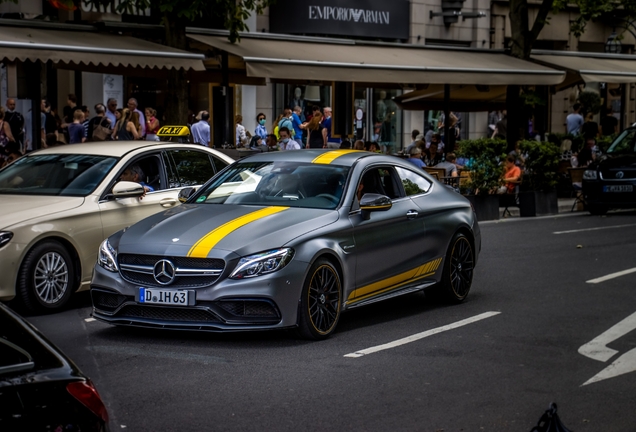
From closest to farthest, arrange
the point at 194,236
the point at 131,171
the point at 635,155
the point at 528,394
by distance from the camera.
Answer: the point at 528,394 → the point at 194,236 → the point at 131,171 → the point at 635,155

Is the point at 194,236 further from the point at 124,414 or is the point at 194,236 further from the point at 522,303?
the point at 522,303

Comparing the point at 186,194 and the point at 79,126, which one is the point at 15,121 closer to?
the point at 79,126

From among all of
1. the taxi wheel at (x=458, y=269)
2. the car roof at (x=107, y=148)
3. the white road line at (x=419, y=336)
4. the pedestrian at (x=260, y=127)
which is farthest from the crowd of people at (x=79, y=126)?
the white road line at (x=419, y=336)

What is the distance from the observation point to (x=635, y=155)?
21.6 m

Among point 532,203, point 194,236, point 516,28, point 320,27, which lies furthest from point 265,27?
point 194,236

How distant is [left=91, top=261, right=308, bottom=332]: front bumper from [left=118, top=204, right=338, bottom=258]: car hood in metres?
0.24

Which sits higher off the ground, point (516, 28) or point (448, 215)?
point (516, 28)

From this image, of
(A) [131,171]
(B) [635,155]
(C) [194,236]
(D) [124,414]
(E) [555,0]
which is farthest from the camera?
(E) [555,0]

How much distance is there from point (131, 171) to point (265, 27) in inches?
787

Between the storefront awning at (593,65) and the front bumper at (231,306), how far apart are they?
20.7 m

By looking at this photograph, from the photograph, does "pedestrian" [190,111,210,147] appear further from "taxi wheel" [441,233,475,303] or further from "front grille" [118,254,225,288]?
"front grille" [118,254,225,288]

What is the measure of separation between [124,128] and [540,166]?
26.1 feet

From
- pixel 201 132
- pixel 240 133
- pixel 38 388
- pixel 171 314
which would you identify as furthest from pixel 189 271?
pixel 240 133

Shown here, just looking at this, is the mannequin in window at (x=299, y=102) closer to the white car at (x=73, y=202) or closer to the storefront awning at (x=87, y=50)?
the storefront awning at (x=87, y=50)
